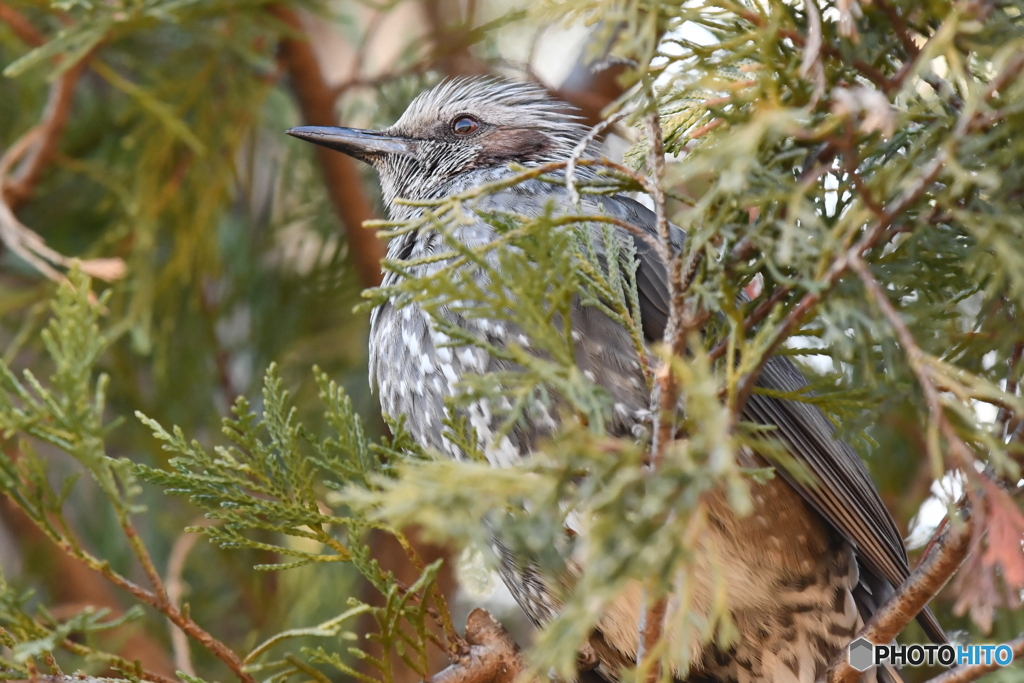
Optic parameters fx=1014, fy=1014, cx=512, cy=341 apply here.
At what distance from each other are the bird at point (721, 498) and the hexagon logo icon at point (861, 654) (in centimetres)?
27

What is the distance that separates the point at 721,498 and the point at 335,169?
208 cm

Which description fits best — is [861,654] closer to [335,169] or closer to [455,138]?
[455,138]

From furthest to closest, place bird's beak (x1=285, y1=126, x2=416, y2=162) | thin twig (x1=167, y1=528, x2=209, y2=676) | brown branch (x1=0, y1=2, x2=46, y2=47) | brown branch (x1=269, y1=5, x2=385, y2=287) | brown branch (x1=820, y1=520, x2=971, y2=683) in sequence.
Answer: brown branch (x1=269, y1=5, x2=385, y2=287)
brown branch (x1=0, y1=2, x2=46, y2=47)
bird's beak (x1=285, y1=126, x2=416, y2=162)
thin twig (x1=167, y1=528, x2=209, y2=676)
brown branch (x1=820, y1=520, x2=971, y2=683)

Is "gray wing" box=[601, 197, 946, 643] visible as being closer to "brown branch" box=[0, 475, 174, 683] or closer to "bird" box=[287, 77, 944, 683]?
"bird" box=[287, 77, 944, 683]

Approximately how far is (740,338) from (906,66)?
0.48m

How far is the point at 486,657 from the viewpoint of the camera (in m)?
2.13

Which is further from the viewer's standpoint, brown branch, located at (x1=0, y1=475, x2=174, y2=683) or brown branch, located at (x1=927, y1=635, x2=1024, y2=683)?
brown branch, located at (x1=0, y1=475, x2=174, y2=683)

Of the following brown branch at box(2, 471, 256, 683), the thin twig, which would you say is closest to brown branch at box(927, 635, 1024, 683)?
brown branch at box(2, 471, 256, 683)

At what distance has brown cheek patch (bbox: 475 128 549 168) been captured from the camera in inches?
118

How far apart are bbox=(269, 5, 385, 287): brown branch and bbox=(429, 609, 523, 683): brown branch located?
1.75 m

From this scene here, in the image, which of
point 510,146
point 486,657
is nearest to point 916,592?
point 486,657

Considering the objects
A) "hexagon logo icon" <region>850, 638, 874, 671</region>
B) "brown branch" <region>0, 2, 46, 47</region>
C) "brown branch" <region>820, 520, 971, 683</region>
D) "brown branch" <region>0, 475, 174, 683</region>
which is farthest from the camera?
"brown branch" <region>0, 475, 174, 683</region>

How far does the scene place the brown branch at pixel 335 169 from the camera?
3.65 meters

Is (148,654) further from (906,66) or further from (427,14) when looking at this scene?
(906,66)
